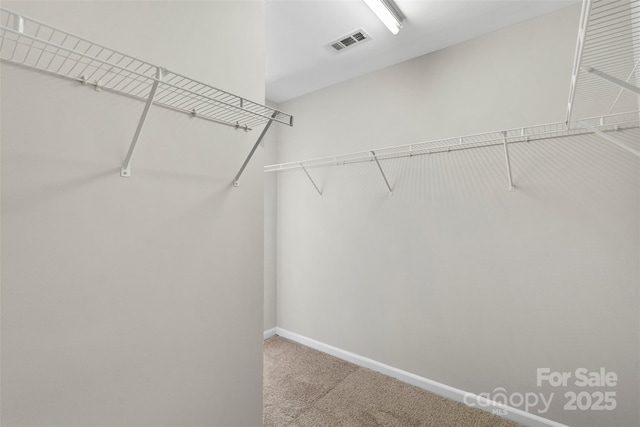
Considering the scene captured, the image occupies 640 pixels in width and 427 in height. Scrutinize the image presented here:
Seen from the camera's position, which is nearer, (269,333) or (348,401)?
(348,401)

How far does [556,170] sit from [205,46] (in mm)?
2053

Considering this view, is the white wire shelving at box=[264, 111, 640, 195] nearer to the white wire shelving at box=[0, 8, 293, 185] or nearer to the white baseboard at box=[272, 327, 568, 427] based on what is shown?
the white wire shelving at box=[0, 8, 293, 185]

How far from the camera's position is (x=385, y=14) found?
5.79 ft

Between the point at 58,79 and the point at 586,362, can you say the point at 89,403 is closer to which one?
the point at 58,79

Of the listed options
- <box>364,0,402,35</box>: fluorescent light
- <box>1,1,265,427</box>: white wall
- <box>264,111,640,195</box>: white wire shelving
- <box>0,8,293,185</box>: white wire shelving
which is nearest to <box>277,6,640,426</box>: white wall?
<box>264,111,640,195</box>: white wire shelving

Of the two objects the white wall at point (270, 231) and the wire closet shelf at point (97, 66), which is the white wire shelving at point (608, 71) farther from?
the white wall at point (270, 231)

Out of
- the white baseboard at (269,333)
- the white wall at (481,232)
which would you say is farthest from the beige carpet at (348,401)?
the white baseboard at (269,333)

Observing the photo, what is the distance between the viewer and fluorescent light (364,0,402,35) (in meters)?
1.69

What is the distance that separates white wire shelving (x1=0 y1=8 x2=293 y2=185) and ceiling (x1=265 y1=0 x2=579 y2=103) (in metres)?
0.96

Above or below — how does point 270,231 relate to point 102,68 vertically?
below

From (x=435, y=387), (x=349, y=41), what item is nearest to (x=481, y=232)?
(x=435, y=387)

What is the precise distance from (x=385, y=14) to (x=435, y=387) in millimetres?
2563

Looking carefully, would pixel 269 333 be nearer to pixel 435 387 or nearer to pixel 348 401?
pixel 348 401

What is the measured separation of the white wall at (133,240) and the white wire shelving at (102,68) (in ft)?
0.12
